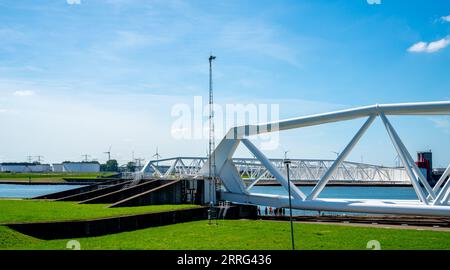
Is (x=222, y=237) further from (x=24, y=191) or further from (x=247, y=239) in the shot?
(x=24, y=191)

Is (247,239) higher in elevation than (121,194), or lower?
lower

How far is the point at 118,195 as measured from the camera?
37000 mm

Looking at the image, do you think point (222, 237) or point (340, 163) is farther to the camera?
point (340, 163)

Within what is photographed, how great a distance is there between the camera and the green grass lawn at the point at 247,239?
19.1 metres

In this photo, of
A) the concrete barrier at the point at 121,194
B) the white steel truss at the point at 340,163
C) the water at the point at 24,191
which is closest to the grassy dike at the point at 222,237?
the white steel truss at the point at 340,163

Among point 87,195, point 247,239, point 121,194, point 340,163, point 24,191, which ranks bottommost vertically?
point 24,191

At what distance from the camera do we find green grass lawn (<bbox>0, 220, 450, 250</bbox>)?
19062 millimetres

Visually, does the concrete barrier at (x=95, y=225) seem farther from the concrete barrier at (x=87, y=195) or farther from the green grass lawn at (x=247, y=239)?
the concrete barrier at (x=87, y=195)

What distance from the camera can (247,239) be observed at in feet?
71.0

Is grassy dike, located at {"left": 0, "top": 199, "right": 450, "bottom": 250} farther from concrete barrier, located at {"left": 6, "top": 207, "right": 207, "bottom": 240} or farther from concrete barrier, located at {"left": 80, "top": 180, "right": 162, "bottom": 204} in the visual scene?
concrete barrier, located at {"left": 80, "top": 180, "right": 162, "bottom": 204}

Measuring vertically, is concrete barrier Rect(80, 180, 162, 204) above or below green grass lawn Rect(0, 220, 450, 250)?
above

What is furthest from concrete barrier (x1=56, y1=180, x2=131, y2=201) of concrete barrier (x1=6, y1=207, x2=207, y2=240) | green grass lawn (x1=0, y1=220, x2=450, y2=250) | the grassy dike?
green grass lawn (x1=0, y1=220, x2=450, y2=250)

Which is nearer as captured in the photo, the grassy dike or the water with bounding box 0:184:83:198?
the grassy dike

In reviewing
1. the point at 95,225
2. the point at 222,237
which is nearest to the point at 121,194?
the point at 95,225
